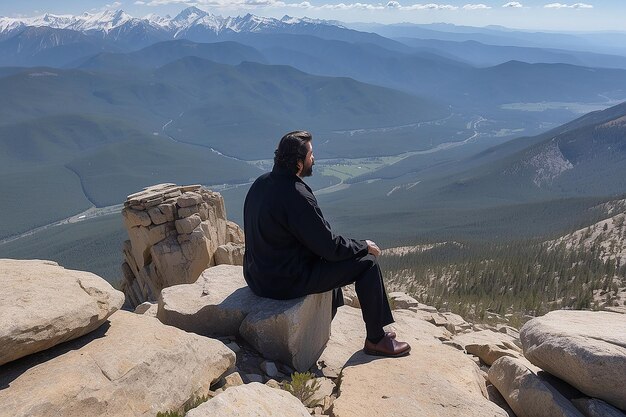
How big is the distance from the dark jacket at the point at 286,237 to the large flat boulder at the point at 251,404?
270 cm

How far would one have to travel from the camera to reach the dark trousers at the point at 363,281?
8.36 metres

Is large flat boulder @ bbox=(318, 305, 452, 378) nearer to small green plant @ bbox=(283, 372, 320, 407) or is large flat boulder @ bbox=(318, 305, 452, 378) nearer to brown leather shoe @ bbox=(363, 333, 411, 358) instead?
brown leather shoe @ bbox=(363, 333, 411, 358)

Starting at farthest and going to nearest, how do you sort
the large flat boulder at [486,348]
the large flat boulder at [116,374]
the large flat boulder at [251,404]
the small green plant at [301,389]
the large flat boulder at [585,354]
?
the large flat boulder at [486,348]
the small green plant at [301,389]
the large flat boulder at [585,354]
the large flat boulder at [116,374]
the large flat boulder at [251,404]

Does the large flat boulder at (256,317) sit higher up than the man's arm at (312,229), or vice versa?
the man's arm at (312,229)

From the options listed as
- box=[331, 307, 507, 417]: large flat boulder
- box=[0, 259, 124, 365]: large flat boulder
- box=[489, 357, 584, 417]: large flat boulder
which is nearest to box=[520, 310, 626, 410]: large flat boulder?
box=[489, 357, 584, 417]: large flat boulder

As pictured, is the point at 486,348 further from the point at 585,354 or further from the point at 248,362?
the point at 248,362

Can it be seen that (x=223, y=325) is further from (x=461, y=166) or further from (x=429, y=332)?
(x=461, y=166)

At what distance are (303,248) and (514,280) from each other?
115 ft

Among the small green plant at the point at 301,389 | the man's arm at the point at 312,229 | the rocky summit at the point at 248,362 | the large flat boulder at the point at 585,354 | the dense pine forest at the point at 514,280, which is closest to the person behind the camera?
the rocky summit at the point at 248,362

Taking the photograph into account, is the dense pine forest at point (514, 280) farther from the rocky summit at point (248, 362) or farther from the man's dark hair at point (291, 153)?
the man's dark hair at point (291, 153)

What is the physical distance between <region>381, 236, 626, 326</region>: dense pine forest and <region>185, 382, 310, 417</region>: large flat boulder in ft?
64.8

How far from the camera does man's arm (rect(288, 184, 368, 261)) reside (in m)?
8.02

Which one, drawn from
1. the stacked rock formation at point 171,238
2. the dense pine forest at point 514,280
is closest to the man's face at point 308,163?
the stacked rock formation at point 171,238

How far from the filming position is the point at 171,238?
63.1 feet
